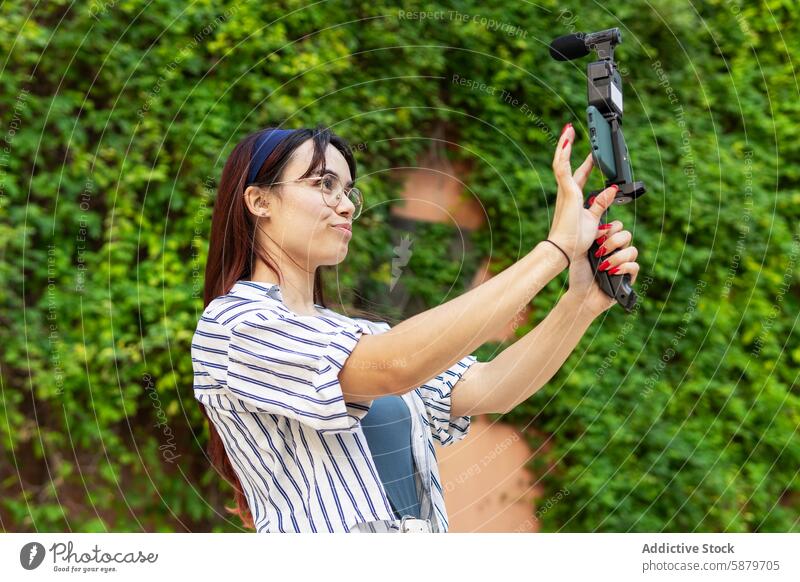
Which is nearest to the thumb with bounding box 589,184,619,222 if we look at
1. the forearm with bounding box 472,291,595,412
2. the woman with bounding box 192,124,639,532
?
the woman with bounding box 192,124,639,532

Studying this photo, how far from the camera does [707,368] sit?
323cm

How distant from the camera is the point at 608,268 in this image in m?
1.25

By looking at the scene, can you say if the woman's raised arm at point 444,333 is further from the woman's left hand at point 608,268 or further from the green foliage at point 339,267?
the green foliage at point 339,267

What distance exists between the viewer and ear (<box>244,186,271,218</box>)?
1.32m

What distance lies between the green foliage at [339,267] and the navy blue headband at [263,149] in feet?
3.24

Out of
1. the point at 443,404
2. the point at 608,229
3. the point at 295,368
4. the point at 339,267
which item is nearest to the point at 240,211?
the point at 295,368

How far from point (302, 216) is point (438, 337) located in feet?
1.15

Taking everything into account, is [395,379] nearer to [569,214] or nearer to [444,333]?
[444,333]

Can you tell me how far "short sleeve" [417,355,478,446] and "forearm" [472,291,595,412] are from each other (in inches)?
1.7

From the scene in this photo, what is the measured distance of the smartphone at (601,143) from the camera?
123 centimetres

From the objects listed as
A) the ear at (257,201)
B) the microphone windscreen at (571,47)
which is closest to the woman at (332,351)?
the ear at (257,201)

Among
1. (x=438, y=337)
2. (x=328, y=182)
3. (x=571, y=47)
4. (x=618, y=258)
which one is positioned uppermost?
(x=571, y=47)

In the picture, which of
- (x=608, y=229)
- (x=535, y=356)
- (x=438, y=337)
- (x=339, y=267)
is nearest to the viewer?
(x=438, y=337)

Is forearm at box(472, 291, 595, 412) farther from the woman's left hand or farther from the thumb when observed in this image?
the thumb
